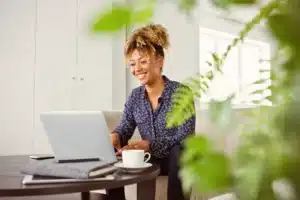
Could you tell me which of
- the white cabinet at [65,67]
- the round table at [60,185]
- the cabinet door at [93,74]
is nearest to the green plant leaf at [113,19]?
the round table at [60,185]

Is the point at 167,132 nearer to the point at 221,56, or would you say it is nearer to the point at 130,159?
the point at 130,159

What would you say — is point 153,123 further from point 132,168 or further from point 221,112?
point 221,112

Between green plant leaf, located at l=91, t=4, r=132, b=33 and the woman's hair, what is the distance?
2.09 metres

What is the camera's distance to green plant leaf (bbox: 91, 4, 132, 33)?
15 centimetres

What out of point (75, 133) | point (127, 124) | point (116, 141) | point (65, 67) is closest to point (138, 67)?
point (127, 124)

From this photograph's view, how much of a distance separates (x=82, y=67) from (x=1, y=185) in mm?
2637

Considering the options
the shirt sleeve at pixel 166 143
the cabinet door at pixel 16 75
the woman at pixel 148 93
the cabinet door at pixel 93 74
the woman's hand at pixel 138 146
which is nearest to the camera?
the woman's hand at pixel 138 146

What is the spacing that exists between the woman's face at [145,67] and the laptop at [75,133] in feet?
2.64

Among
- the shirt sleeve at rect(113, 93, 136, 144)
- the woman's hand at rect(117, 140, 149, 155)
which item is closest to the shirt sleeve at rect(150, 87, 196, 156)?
the woman's hand at rect(117, 140, 149, 155)

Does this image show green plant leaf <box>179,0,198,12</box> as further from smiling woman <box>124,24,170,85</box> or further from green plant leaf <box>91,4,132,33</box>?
smiling woman <box>124,24,170,85</box>

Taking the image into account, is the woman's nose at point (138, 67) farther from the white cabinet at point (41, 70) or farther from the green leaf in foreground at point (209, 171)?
the green leaf in foreground at point (209, 171)

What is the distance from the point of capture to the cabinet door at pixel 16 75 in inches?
135

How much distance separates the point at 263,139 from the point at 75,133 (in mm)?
1377

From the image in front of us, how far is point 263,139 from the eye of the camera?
0.62 feet
